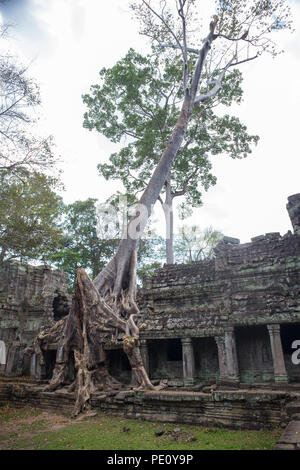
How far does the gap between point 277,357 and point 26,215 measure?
42.5 ft

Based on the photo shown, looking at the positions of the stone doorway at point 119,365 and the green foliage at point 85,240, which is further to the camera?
the green foliage at point 85,240

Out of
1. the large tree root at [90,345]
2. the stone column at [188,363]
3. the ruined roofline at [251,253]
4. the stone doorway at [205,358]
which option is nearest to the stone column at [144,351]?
the large tree root at [90,345]

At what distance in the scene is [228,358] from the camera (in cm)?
833

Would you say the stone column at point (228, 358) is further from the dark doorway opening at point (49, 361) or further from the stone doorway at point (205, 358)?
the dark doorway opening at point (49, 361)

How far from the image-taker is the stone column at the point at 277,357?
25.4ft

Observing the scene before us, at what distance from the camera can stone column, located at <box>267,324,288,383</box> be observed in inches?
305

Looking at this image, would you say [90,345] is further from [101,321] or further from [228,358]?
[228,358]

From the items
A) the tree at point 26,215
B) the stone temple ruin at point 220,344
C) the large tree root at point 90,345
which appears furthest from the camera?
the tree at point 26,215

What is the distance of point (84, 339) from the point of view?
33.3ft

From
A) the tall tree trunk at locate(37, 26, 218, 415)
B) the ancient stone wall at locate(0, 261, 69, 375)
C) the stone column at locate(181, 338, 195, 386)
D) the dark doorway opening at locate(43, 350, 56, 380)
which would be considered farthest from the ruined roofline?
the ancient stone wall at locate(0, 261, 69, 375)

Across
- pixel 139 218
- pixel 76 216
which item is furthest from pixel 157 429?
pixel 76 216

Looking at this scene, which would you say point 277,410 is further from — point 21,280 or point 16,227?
point 21,280

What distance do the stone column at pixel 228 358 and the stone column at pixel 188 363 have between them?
3.02 feet

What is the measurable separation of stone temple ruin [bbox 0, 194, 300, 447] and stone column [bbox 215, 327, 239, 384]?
0.02 meters
